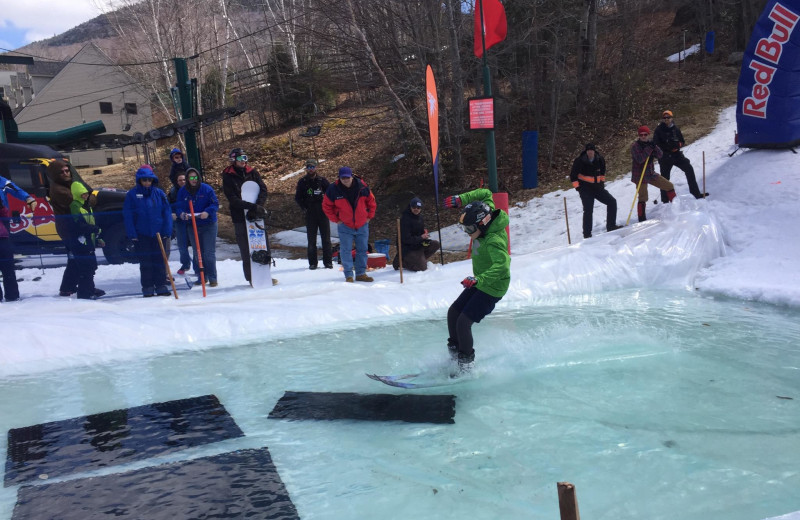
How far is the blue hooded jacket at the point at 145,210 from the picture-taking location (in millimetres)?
8305

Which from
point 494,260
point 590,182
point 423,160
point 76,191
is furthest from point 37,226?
point 423,160

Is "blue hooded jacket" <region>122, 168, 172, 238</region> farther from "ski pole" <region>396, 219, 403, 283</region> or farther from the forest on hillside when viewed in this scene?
the forest on hillside

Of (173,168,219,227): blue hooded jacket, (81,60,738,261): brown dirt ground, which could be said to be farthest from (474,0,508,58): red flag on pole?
(173,168,219,227): blue hooded jacket

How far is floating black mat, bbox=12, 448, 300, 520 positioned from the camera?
12.0 ft

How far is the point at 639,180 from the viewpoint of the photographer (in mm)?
11055

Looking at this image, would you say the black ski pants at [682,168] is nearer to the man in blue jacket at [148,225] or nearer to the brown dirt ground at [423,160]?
the brown dirt ground at [423,160]

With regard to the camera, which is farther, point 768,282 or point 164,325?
point 768,282

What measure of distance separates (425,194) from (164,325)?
42.1 ft

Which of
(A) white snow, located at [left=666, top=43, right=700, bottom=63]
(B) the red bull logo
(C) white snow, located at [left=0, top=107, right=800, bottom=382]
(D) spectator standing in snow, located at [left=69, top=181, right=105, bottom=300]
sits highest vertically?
(A) white snow, located at [left=666, top=43, right=700, bottom=63]

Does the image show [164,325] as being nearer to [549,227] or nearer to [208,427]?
[208,427]

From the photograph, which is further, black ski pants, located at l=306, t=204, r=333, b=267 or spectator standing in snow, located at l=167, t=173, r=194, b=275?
black ski pants, located at l=306, t=204, r=333, b=267

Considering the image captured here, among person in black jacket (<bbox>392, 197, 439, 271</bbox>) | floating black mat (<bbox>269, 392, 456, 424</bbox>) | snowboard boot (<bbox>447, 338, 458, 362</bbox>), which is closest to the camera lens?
floating black mat (<bbox>269, 392, 456, 424</bbox>)

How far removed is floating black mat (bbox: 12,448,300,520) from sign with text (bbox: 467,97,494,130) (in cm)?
701

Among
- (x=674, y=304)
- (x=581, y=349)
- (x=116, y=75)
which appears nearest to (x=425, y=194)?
(x=674, y=304)
